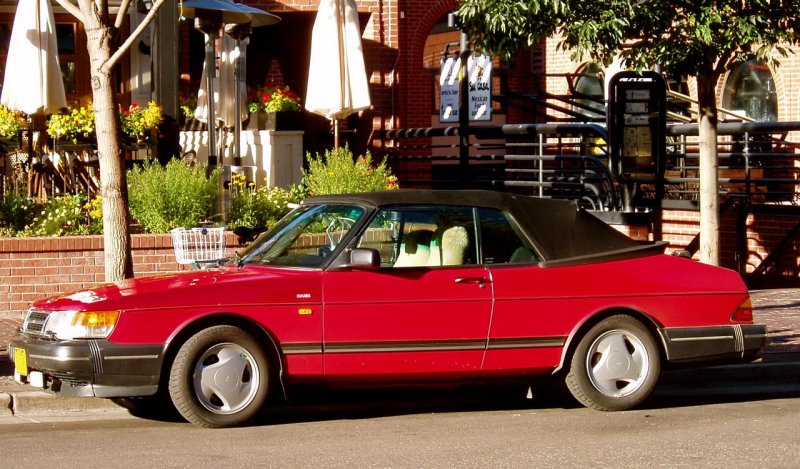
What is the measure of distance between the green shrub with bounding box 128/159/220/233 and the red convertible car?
5.21m

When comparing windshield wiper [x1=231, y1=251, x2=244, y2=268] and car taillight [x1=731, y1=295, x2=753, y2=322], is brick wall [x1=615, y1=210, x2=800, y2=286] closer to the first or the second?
car taillight [x1=731, y1=295, x2=753, y2=322]

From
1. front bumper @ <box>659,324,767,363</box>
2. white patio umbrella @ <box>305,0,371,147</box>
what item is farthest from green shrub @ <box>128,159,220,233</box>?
front bumper @ <box>659,324,767,363</box>

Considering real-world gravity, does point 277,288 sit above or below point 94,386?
above

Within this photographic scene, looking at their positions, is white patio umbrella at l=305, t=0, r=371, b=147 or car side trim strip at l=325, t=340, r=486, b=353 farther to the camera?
white patio umbrella at l=305, t=0, r=371, b=147

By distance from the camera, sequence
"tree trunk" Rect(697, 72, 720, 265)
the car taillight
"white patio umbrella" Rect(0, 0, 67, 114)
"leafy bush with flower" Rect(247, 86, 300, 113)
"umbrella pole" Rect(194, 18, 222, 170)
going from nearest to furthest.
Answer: the car taillight
"tree trunk" Rect(697, 72, 720, 265)
"white patio umbrella" Rect(0, 0, 67, 114)
"umbrella pole" Rect(194, 18, 222, 170)
"leafy bush with flower" Rect(247, 86, 300, 113)

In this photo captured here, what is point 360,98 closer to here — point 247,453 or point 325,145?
point 325,145

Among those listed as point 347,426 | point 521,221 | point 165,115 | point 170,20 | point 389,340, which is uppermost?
point 170,20

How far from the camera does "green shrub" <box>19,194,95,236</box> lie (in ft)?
44.7

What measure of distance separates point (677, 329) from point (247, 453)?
121 inches

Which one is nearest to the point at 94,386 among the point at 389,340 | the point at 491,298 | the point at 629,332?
the point at 389,340

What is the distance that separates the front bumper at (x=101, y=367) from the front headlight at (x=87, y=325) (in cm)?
4

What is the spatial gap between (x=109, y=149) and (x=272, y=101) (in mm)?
8428

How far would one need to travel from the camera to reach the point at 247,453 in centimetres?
723

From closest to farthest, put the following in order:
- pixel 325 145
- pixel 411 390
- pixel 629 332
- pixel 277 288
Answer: pixel 277 288
pixel 629 332
pixel 411 390
pixel 325 145
